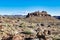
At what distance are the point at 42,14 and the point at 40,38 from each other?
431 ft

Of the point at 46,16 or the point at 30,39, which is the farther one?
the point at 46,16

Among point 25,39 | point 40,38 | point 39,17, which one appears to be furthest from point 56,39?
point 39,17

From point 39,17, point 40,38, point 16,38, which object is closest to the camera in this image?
point 16,38

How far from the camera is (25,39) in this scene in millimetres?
17000

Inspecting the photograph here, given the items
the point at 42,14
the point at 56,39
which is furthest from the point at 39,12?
the point at 56,39

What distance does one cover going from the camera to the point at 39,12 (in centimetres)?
14925

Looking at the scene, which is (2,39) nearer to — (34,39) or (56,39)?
(34,39)

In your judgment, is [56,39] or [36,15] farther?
[36,15]

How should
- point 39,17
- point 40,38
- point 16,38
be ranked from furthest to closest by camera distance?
point 39,17 < point 40,38 < point 16,38

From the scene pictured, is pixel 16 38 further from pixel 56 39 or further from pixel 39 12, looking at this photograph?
pixel 39 12

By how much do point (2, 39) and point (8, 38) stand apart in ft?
2.00

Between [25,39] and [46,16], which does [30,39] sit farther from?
[46,16]

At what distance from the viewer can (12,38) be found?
16297 mm

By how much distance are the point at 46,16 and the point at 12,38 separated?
430 feet
